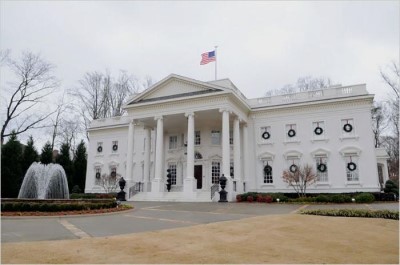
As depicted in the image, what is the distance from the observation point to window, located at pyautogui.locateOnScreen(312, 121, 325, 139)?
25.4 meters

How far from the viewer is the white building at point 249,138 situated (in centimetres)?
2386

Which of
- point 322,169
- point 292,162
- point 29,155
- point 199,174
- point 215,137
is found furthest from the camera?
point 29,155

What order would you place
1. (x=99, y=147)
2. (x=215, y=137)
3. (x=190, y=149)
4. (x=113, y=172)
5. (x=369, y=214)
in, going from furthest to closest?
1. (x=99, y=147)
2. (x=113, y=172)
3. (x=215, y=137)
4. (x=190, y=149)
5. (x=369, y=214)

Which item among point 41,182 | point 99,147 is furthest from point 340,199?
point 99,147

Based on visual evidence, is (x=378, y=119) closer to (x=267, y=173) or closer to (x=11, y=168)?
(x=267, y=173)

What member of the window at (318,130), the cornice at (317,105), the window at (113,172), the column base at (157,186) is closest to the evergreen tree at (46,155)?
the window at (113,172)

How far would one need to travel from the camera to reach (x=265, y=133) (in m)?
27.5

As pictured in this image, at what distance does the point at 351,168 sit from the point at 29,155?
99.0 feet

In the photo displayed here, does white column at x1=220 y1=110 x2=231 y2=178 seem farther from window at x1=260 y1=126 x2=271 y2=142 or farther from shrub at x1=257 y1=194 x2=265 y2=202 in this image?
window at x1=260 y1=126 x2=271 y2=142

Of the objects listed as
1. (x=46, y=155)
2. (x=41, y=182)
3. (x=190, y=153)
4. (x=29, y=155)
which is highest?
(x=46, y=155)

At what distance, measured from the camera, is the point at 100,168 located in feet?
115

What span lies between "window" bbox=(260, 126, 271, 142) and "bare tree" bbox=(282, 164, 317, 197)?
11.6 feet

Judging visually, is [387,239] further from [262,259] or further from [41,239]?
[41,239]

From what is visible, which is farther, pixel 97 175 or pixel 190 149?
pixel 97 175
